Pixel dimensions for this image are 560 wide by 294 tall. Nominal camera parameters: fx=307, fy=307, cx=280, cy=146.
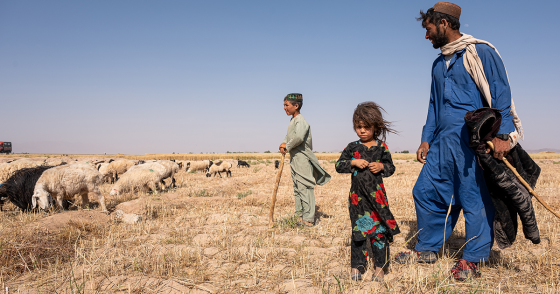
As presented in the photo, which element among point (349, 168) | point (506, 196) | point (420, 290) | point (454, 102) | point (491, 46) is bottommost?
point (420, 290)

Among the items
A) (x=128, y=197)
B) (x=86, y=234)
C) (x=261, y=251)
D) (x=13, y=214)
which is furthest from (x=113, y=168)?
(x=261, y=251)

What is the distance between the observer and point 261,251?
355cm

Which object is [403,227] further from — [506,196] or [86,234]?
[86,234]

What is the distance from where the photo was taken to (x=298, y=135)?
5.12 m

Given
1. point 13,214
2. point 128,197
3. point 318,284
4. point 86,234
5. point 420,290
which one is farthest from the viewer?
point 128,197

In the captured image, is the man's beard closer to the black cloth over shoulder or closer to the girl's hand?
the black cloth over shoulder

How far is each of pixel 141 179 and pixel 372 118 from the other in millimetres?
9189

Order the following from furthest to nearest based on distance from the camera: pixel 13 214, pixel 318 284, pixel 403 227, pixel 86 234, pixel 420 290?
pixel 13 214
pixel 403 227
pixel 86 234
pixel 318 284
pixel 420 290

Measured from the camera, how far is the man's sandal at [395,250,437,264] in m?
3.13

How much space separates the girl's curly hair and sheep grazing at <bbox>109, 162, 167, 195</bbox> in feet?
26.8

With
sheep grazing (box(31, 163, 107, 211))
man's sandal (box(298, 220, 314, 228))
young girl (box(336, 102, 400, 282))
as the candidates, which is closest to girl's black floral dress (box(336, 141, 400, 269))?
young girl (box(336, 102, 400, 282))

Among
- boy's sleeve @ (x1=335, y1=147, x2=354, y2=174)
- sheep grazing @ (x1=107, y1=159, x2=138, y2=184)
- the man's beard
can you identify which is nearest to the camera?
boy's sleeve @ (x1=335, y1=147, x2=354, y2=174)

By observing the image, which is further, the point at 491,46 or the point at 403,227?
the point at 403,227

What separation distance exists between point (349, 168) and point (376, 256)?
0.86 m
